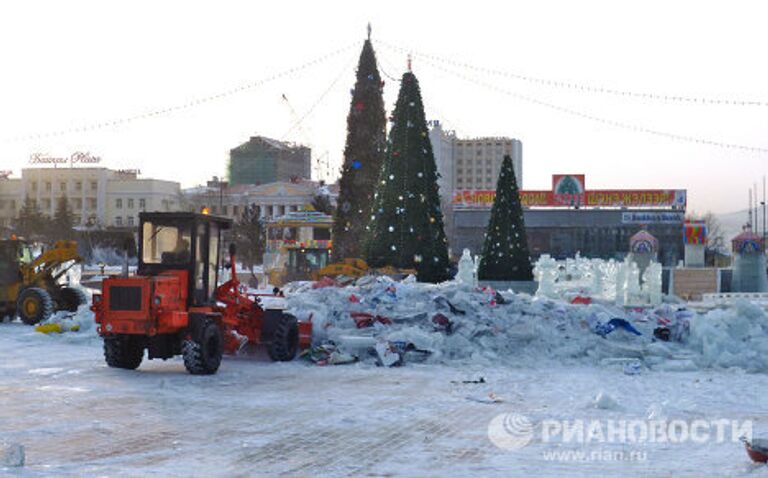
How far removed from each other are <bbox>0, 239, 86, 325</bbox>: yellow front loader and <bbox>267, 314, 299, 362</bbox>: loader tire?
382 inches

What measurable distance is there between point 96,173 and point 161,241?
110 metres

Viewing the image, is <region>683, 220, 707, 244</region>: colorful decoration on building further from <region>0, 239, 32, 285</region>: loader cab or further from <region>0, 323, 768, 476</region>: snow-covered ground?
<region>0, 239, 32, 285</region>: loader cab

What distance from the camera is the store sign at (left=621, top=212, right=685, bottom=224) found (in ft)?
309

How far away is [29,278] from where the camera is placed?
81.4 ft

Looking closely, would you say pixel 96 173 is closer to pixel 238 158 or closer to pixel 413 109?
pixel 238 158

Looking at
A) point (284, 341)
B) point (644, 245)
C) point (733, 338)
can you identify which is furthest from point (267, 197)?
point (733, 338)

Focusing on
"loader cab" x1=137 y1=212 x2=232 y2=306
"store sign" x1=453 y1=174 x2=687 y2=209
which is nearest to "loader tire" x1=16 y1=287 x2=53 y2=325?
"loader cab" x1=137 y1=212 x2=232 y2=306

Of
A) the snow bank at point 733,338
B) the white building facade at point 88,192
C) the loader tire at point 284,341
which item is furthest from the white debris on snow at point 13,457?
the white building facade at point 88,192

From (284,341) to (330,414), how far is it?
5.21m

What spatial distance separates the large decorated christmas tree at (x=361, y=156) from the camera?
32000 millimetres

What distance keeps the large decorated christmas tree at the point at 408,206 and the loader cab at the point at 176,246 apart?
1247 cm

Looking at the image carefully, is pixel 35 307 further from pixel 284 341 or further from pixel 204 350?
pixel 204 350

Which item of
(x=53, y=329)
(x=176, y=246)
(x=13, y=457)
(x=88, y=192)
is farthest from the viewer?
(x=88, y=192)

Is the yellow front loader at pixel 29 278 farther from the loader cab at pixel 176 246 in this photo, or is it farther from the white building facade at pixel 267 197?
the white building facade at pixel 267 197
